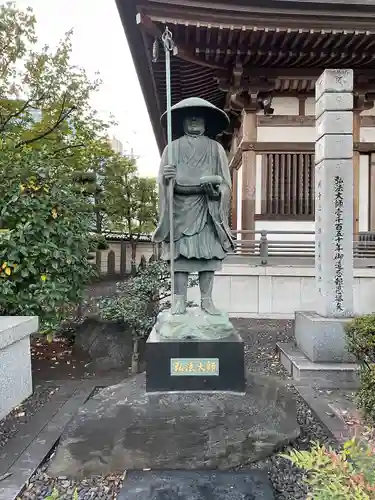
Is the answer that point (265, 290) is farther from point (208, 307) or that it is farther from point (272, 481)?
point (272, 481)

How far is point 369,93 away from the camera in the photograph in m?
9.05

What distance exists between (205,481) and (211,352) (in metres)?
0.99

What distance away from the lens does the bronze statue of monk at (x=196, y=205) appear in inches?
141

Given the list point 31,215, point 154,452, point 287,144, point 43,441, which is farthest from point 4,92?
point 154,452

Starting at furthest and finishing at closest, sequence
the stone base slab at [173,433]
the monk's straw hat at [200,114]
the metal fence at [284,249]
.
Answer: the metal fence at [284,249] < the monk's straw hat at [200,114] < the stone base slab at [173,433]

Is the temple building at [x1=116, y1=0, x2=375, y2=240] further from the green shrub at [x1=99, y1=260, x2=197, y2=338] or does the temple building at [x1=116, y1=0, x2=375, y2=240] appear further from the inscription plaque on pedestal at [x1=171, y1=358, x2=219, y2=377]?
the inscription plaque on pedestal at [x1=171, y1=358, x2=219, y2=377]

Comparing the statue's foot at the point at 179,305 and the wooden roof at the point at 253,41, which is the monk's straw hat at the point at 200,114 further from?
the wooden roof at the point at 253,41

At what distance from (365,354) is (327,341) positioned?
128 cm

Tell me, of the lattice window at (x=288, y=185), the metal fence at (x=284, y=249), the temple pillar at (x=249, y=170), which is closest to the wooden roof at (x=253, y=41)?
the temple pillar at (x=249, y=170)

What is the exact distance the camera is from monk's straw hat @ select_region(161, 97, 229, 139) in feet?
11.7

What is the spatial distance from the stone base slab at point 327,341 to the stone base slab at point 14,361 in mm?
3587

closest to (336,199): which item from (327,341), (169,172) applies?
(327,341)

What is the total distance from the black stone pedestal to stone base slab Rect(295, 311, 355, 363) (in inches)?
94.5

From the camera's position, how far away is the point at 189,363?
3316 millimetres
